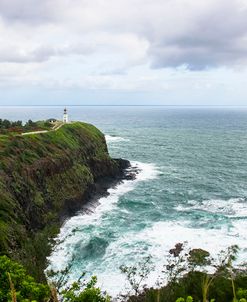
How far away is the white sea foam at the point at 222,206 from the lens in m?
55.5

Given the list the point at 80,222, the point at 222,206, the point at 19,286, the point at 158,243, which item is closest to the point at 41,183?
the point at 80,222

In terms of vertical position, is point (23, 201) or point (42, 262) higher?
point (23, 201)

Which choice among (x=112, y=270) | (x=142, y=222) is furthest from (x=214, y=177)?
(x=112, y=270)

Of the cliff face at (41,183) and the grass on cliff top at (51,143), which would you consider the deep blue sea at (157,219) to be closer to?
the cliff face at (41,183)

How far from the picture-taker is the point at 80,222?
52.3 metres

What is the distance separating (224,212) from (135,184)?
2252 cm

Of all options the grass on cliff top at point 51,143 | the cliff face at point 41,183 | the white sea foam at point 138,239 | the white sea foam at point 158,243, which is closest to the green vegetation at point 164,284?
the white sea foam at point 158,243

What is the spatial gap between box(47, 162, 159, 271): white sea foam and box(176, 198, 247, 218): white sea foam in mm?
12239

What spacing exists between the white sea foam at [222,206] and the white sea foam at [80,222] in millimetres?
12239

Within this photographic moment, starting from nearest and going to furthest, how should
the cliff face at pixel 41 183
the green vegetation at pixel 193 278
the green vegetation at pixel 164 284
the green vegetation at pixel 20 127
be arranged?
the green vegetation at pixel 164 284, the green vegetation at pixel 193 278, the cliff face at pixel 41 183, the green vegetation at pixel 20 127

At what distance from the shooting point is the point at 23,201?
4941cm

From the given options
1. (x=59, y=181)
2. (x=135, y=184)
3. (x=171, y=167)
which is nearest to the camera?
(x=59, y=181)

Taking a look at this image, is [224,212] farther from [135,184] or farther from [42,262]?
[42,262]

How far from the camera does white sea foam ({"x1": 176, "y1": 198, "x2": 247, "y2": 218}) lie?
55.5 metres
